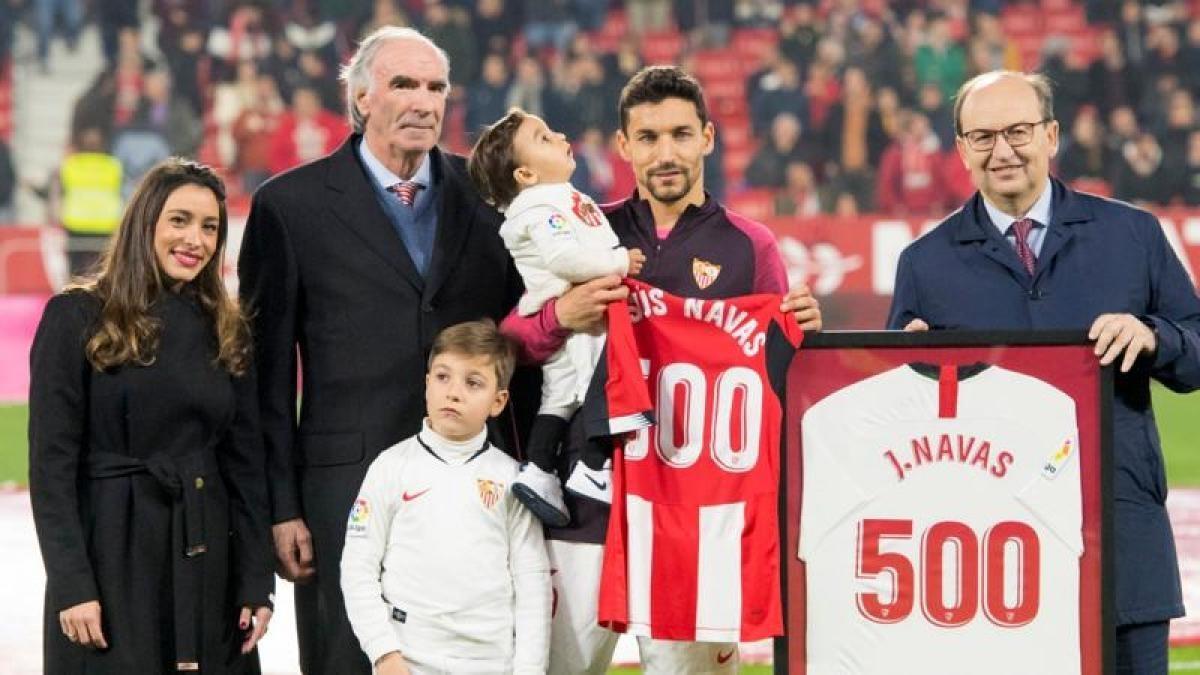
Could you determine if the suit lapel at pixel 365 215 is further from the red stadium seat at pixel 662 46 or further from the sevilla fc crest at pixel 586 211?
the red stadium seat at pixel 662 46

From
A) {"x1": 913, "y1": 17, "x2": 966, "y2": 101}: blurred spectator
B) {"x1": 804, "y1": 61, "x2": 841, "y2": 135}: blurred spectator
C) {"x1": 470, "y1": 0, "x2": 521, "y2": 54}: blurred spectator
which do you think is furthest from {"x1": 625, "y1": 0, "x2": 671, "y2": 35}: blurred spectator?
{"x1": 913, "y1": 17, "x2": 966, "y2": 101}: blurred spectator

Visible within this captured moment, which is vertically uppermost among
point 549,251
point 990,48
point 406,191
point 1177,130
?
point 990,48

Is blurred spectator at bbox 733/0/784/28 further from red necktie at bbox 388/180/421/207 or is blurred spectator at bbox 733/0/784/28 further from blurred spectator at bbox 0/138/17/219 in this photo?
red necktie at bbox 388/180/421/207

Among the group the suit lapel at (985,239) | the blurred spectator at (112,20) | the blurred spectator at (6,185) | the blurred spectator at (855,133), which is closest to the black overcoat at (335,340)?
the suit lapel at (985,239)

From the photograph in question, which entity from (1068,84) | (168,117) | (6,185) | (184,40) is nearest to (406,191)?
(6,185)

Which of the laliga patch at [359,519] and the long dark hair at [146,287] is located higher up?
the long dark hair at [146,287]

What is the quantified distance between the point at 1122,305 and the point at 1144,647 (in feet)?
2.76

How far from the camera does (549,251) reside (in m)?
4.73

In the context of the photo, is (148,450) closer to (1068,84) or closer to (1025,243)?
(1025,243)

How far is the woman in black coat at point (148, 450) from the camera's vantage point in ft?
15.2

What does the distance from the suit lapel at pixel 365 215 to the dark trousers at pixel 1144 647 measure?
6.60 ft

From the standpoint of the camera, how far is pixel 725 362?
4770mm

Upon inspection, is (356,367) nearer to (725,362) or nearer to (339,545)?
(339,545)

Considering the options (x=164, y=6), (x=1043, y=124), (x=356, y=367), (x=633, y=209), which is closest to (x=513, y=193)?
(x=633, y=209)
